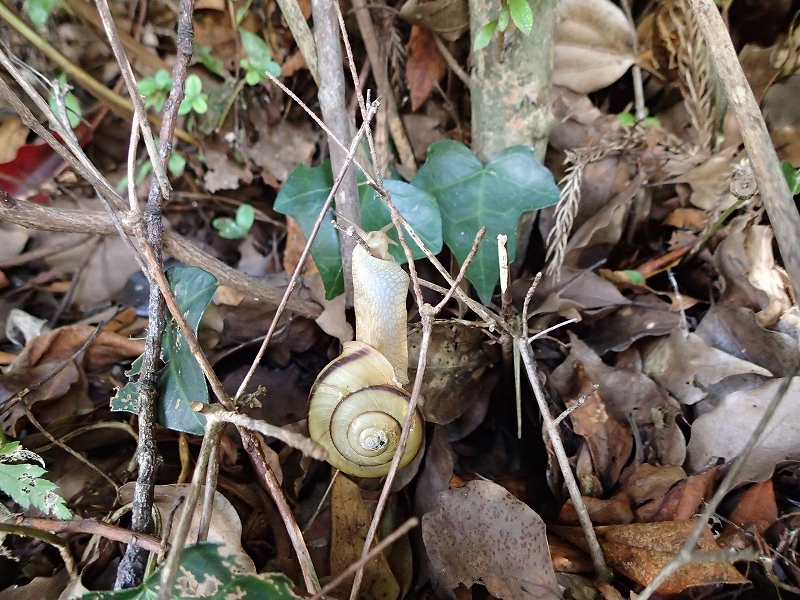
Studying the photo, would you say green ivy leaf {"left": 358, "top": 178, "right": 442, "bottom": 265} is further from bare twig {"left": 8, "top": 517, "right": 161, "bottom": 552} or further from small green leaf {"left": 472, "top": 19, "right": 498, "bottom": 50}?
bare twig {"left": 8, "top": 517, "right": 161, "bottom": 552}

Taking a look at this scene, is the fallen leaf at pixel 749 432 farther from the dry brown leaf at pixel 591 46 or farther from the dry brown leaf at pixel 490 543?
the dry brown leaf at pixel 591 46

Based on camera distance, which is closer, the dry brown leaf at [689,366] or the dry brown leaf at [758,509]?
the dry brown leaf at [758,509]

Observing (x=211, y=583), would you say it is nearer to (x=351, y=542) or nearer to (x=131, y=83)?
(x=351, y=542)

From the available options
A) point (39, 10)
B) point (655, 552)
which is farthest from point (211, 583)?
point (39, 10)

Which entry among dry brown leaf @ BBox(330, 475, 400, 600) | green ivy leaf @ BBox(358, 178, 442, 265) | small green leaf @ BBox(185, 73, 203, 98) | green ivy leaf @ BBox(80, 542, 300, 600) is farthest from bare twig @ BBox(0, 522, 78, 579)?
small green leaf @ BBox(185, 73, 203, 98)

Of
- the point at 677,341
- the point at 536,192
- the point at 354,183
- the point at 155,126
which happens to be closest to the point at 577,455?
the point at 677,341

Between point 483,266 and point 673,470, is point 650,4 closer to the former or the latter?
point 483,266

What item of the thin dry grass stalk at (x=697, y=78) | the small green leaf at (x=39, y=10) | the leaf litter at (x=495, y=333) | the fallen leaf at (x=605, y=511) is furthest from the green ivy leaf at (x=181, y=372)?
the thin dry grass stalk at (x=697, y=78)
